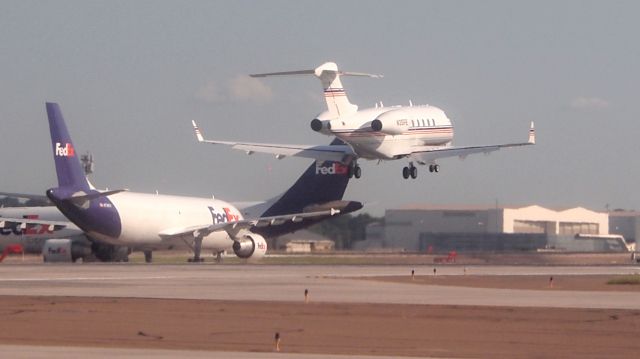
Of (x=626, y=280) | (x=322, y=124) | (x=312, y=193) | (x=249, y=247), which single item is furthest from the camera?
(x=312, y=193)

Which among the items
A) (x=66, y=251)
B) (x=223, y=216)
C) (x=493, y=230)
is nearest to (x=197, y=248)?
(x=223, y=216)

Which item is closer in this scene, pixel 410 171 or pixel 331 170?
pixel 410 171

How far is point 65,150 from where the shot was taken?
74812 mm

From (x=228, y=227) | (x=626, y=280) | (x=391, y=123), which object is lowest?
(x=626, y=280)

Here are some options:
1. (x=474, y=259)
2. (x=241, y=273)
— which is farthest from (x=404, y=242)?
(x=241, y=273)

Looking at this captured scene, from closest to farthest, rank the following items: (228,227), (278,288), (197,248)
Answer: (278,288), (228,227), (197,248)

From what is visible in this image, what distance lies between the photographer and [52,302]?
36875 millimetres

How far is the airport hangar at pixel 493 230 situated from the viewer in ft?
385

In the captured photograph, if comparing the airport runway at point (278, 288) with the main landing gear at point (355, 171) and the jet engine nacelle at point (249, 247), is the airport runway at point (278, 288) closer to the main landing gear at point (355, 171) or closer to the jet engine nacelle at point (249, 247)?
the main landing gear at point (355, 171)

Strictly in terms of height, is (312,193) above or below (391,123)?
below

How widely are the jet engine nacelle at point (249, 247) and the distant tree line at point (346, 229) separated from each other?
34625mm

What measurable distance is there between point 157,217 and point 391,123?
23456 mm

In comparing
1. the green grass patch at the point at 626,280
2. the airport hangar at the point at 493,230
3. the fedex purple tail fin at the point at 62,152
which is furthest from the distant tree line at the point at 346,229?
the green grass patch at the point at 626,280

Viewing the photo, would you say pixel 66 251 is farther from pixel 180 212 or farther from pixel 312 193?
pixel 312 193
